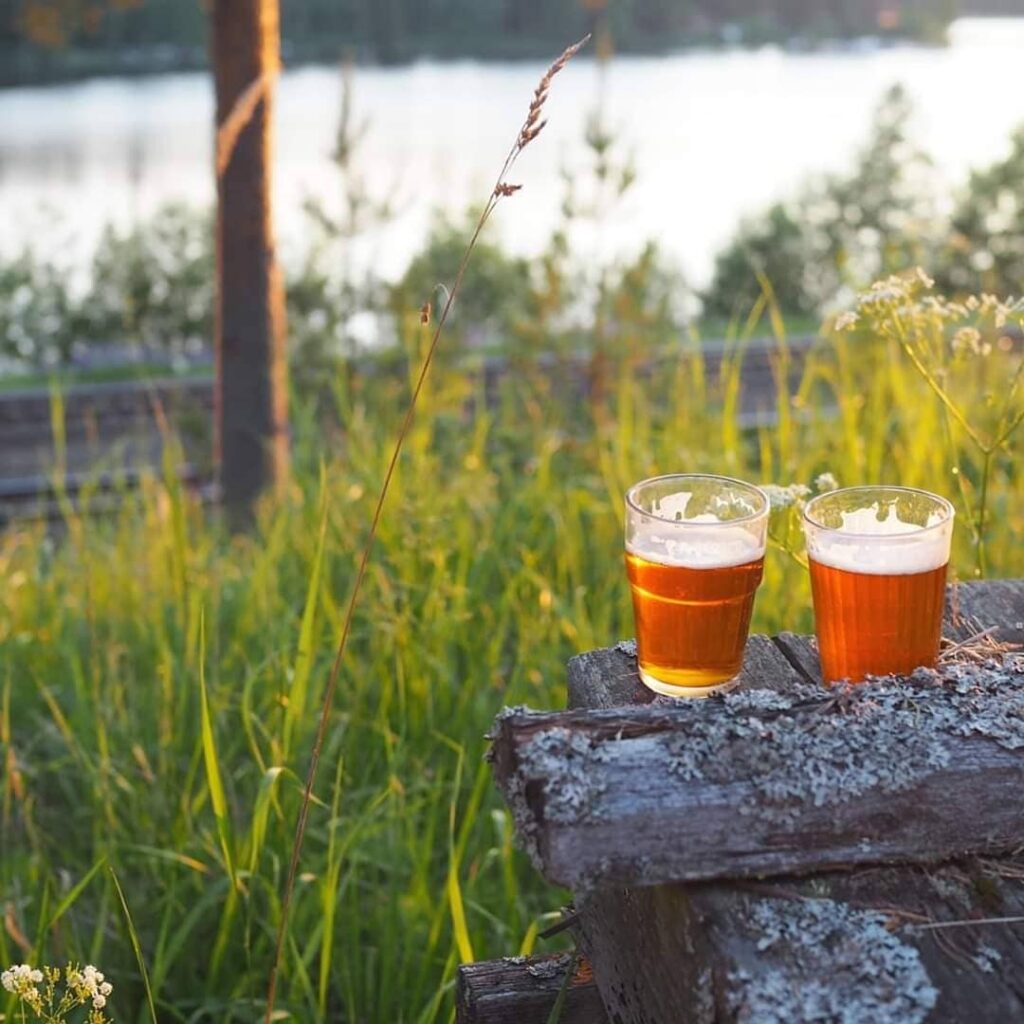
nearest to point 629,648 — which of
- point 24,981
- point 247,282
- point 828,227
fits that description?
point 24,981

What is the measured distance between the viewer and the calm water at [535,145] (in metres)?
9.20

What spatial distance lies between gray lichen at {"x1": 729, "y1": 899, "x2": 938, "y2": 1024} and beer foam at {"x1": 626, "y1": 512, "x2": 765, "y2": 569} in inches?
13.9

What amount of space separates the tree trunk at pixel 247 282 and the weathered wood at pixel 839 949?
3574 millimetres

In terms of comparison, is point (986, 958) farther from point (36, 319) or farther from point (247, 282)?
point (36, 319)

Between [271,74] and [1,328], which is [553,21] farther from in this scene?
[271,74]

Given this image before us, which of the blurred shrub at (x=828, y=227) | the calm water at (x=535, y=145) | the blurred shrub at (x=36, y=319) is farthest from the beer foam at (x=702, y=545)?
the blurred shrub at (x=828, y=227)

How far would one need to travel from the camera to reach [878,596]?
1.10 metres

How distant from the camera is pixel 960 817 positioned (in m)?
0.93

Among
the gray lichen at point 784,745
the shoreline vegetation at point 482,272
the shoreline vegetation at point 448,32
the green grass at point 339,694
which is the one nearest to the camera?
the gray lichen at point 784,745

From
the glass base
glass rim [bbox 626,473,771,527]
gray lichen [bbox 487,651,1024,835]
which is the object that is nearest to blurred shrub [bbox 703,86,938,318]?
glass rim [bbox 626,473,771,527]

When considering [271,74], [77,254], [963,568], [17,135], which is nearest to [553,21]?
[17,135]

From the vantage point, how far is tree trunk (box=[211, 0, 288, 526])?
4.41 meters

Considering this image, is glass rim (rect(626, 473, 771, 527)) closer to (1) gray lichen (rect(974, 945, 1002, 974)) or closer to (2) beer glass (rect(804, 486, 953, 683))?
(2) beer glass (rect(804, 486, 953, 683))

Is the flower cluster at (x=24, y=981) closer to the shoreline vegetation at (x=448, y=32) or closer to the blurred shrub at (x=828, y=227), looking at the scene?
the blurred shrub at (x=828, y=227)
